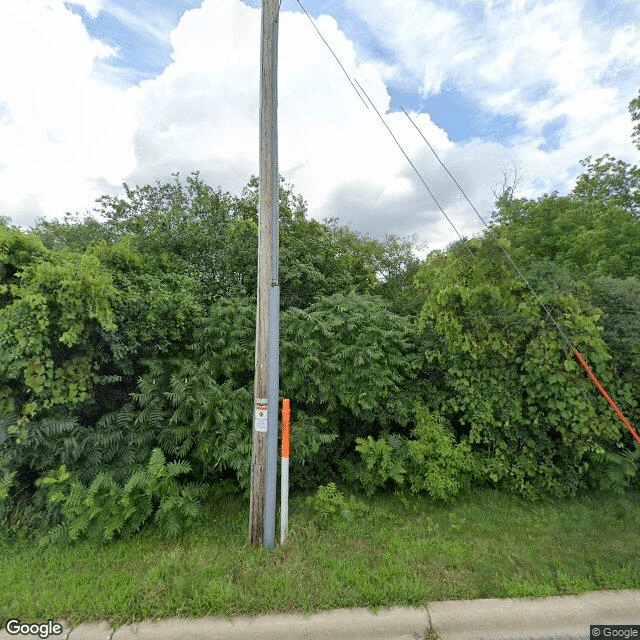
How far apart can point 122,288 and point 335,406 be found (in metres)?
3.14

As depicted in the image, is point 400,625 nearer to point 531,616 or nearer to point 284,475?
point 531,616

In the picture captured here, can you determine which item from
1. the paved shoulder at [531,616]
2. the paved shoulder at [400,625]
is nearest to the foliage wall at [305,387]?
the paved shoulder at [400,625]

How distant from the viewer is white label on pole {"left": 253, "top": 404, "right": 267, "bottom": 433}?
10.3ft

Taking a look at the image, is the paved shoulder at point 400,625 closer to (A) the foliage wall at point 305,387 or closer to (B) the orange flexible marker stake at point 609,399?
(A) the foliage wall at point 305,387

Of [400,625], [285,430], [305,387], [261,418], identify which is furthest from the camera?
[305,387]

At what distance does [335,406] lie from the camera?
4105 mm

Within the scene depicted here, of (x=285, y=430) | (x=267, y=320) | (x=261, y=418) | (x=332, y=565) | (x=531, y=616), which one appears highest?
(x=267, y=320)

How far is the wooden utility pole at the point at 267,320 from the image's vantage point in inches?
124

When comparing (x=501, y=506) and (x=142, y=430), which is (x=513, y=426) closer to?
(x=501, y=506)

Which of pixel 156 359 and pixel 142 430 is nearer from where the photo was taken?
pixel 142 430

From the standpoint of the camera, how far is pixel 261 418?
3141mm

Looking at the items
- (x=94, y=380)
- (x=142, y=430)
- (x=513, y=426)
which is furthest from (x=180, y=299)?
(x=513, y=426)

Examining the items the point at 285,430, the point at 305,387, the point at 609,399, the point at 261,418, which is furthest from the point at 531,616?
the point at 305,387

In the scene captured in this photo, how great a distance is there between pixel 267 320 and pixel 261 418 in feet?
3.04
